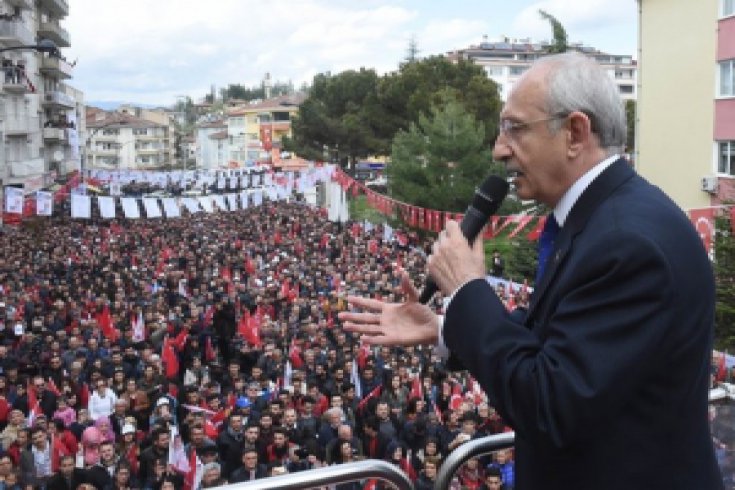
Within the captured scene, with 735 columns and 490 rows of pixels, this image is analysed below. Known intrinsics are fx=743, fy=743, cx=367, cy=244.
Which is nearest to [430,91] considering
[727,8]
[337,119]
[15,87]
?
[337,119]

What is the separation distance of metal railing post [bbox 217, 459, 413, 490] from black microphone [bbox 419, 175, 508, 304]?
500 mm

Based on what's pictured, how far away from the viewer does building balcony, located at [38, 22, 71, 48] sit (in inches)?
1847

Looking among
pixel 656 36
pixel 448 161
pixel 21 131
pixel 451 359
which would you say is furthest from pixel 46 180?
pixel 451 359

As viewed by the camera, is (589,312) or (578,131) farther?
(578,131)

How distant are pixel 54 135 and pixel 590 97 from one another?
48.0m

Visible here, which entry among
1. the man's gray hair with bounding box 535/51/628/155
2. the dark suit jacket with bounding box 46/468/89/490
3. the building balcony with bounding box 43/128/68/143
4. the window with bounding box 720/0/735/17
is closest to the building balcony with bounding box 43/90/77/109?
the building balcony with bounding box 43/128/68/143

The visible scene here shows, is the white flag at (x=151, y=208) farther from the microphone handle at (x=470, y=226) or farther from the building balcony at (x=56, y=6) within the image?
the microphone handle at (x=470, y=226)

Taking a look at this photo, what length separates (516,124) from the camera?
1550mm

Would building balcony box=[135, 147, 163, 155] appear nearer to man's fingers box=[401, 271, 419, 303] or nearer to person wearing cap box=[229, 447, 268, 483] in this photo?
person wearing cap box=[229, 447, 268, 483]

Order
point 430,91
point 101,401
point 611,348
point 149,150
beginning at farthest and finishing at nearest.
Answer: point 149,150 → point 430,91 → point 101,401 → point 611,348

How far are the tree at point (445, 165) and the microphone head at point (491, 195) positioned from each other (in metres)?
24.2

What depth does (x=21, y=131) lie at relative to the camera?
34969 millimetres

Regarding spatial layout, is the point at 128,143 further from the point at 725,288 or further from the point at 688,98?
the point at 725,288

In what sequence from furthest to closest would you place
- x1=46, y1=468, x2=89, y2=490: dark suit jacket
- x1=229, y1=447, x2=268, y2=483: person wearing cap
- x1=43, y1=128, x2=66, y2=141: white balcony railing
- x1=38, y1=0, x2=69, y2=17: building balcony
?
1. x1=38, y1=0, x2=69, y2=17: building balcony
2. x1=43, y1=128, x2=66, y2=141: white balcony railing
3. x1=46, y1=468, x2=89, y2=490: dark suit jacket
4. x1=229, y1=447, x2=268, y2=483: person wearing cap
